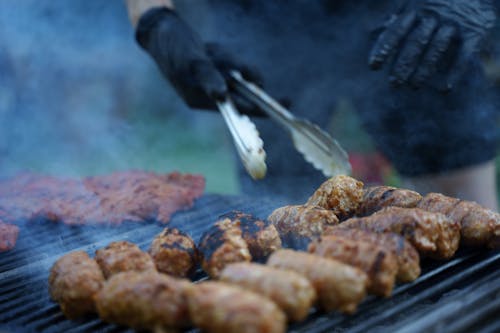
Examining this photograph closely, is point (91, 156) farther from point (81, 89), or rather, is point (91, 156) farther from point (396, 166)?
point (396, 166)

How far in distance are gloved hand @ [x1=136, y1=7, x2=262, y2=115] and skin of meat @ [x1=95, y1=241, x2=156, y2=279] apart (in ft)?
4.84

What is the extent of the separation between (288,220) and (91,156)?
24.0 ft

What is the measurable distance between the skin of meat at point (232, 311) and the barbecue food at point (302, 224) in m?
0.70

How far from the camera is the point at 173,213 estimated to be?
3.40 m

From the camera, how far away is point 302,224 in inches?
94.8

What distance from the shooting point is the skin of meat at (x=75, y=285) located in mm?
2057

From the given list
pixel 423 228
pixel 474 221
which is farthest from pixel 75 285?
pixel 474 221

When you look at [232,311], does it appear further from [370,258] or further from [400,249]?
[400,249]

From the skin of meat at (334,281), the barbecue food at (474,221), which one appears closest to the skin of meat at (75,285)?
the skin of meat at (334,281)

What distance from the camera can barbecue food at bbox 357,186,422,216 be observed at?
8.61 feet

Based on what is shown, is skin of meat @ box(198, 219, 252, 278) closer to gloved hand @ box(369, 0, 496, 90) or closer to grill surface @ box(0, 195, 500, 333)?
grill surface @ box(0, 195, 500, 333)

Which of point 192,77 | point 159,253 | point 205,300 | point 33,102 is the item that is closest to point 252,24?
point 192,77

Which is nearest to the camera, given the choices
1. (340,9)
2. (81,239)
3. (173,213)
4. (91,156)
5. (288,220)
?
(288,220)

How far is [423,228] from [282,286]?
2.64 feet
